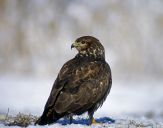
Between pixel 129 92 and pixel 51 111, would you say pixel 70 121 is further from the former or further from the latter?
pixel 129 92

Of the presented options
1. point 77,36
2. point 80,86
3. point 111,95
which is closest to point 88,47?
point 80,86

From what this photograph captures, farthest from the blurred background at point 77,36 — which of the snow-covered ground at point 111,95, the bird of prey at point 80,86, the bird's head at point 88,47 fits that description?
the bird of prey at point 80,86

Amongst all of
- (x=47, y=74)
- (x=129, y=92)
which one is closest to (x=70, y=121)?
(x=129, y=92)

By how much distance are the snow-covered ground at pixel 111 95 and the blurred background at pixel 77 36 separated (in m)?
0.14

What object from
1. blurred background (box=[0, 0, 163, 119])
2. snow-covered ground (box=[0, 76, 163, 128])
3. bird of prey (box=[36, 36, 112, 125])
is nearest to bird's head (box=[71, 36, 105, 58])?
bird of prey (box=[36, 36, 112, 125])

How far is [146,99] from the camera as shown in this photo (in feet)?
109

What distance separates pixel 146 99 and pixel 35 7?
1151 centimetres

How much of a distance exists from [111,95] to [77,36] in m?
6.88

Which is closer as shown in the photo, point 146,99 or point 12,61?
point 146,99

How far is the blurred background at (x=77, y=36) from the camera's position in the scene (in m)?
39.0

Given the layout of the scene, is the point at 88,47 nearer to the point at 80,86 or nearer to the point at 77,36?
the point at 80,86

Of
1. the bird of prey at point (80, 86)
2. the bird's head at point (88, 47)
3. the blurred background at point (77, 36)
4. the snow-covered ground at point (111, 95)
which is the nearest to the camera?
the bird of prey at point (80, 86)

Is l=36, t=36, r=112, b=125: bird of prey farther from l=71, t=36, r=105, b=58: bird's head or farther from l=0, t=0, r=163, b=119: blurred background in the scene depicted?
l=0, t=0, r=163, b=119: blurred background

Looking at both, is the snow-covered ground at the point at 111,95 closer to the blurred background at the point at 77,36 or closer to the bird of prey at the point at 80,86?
the blurred background at the point at 77,36
